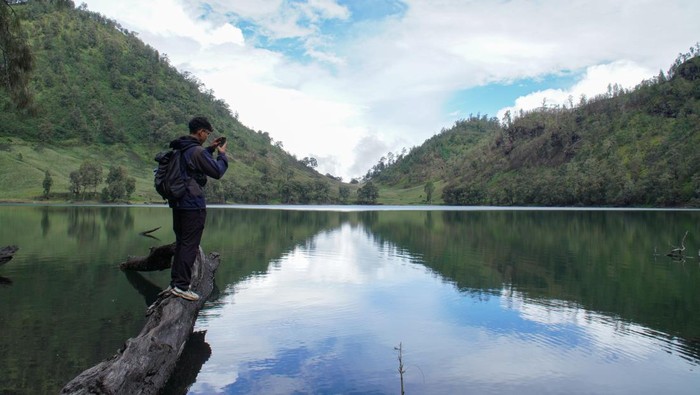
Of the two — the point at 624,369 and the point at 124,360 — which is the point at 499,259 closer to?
the point at 624,369

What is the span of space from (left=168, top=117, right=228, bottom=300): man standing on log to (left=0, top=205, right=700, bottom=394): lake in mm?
2046

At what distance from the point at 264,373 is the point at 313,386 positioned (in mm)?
1287

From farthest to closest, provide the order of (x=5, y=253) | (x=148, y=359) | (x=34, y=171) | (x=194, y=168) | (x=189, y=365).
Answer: (x=34, y=171)
(x=5, y=253)
(x=189, y=365)
(x=194, y=168)
(x=148, y=359)

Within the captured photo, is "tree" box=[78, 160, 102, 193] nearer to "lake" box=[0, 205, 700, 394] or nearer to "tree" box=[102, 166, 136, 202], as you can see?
"tree" box=[102, 166, 136, 202]

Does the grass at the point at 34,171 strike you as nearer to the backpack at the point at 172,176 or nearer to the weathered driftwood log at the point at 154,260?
the weathered driftwood log at the point at 154,260

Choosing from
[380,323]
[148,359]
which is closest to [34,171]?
[380,323]

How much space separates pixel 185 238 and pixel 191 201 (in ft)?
2.98

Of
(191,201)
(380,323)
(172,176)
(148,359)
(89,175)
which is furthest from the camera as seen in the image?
(89,175)

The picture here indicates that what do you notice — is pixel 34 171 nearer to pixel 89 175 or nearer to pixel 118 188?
pixel 89 175

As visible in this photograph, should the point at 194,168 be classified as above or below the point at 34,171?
below

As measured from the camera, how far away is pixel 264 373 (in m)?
10.9

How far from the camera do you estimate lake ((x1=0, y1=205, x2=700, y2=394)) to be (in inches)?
425

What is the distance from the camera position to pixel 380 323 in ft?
50.9

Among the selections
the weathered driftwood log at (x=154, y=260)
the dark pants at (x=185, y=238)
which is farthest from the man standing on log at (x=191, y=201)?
the weathered driftwood log at (x=154, y=260)
